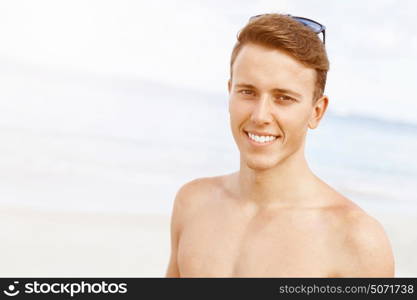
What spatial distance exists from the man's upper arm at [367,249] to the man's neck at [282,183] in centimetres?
33

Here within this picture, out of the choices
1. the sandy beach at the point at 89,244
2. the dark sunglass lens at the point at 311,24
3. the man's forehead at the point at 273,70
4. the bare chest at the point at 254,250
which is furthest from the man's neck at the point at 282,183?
the sandy beach at the point at 89,244

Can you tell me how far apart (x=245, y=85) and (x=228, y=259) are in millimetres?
892

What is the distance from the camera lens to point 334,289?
317 cm

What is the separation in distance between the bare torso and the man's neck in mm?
47

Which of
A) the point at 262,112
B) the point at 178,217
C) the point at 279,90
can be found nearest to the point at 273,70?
the point at 279,90

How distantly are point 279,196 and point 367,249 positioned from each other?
20.9 inches

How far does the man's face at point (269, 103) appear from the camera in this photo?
301cm

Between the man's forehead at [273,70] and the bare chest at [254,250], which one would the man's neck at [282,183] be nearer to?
the bare chest at [254,250]

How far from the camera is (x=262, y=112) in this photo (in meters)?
2.99

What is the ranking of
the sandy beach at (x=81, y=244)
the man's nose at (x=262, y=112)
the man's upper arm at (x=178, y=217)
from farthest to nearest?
1. the sandy beach at (x=81, y=244)
2. the man's upper arm at (x=178, y=217)
3. the man's nose at (x=262, y=112)

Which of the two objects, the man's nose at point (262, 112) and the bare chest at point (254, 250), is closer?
the man's nose at point (262, 112)

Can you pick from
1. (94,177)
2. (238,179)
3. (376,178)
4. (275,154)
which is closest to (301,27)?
(275,154)

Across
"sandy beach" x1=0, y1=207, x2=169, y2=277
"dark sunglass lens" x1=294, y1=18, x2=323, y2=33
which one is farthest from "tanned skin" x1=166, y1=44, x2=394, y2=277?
"sandy beach" x1=0, y1=207, x2=169, y2=277

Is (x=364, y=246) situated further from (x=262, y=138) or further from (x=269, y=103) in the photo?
(x=269, y=103)
